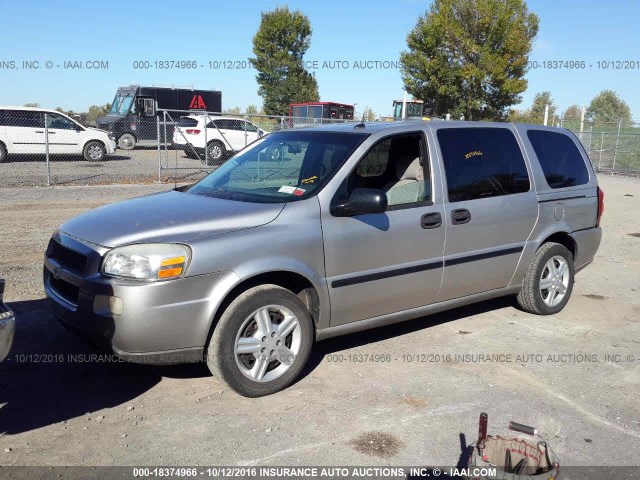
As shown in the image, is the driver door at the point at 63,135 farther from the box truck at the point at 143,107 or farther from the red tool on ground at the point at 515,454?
the red tool on ground at the point at 515,454

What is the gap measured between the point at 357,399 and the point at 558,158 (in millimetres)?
3385

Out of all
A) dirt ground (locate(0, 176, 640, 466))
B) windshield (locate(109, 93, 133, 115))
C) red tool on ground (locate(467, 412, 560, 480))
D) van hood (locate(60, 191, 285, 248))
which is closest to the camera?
red tool on ground (locate(467, 412, 560, 480))

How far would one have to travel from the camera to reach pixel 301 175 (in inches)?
187

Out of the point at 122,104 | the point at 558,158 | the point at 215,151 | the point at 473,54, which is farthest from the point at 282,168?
the point at 473,54

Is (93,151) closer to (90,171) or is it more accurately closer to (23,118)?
(23,118)

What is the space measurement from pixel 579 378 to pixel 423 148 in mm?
2146

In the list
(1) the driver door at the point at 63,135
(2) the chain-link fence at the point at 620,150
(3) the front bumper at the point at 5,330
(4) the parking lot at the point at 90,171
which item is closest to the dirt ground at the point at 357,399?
(3) the front bumper at the point at 5,330

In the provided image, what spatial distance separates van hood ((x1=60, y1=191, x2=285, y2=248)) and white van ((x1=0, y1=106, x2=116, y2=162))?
1510 centimetres

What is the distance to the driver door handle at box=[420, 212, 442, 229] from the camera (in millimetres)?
4809

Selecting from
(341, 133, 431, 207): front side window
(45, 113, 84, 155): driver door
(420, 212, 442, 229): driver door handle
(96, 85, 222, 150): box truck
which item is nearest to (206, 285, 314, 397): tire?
(341, 133, 431, 207): front side window

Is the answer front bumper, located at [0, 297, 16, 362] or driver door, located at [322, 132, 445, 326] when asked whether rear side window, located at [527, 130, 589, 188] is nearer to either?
driver door, located at [322, 132, 445, 326]

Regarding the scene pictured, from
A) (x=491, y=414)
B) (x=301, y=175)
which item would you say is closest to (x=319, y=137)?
(x=301, y=175)

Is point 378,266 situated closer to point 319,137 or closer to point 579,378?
point 319,137

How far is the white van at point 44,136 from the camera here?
61.9 ft
